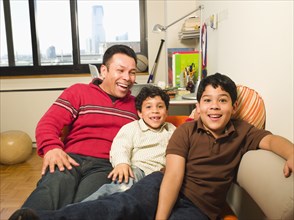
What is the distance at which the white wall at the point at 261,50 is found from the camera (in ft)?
4.37

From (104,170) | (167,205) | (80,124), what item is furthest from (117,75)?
(167,205)

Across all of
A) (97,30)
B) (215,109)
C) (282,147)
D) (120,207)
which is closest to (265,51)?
(215,109)

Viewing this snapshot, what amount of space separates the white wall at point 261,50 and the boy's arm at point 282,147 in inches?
10.8

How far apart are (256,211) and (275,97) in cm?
56

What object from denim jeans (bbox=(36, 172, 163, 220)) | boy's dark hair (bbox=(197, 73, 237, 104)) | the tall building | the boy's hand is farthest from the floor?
the boy's hand

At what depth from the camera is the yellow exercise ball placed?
128 inches

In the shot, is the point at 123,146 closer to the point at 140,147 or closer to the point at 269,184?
the point at 140,147

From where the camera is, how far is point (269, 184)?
2.72 ft

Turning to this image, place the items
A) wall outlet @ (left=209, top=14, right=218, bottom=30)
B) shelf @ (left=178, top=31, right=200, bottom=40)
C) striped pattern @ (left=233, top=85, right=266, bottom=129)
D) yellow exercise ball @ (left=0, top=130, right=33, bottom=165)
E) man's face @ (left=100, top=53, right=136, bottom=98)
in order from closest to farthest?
1. striped pattern @ (left=233, top=85, right=266, bottom=129)
2. man's face @ (left=100, top=53, right=136, bottom=98)
3. wall outlet @ (left=209, top=14, right=218, bottom=30)
4. shelf @ (left=178, top=31, right=200, bottom=40)
5. yellow exercise ball @ (left=0, top=130, right=33, bottom=165)

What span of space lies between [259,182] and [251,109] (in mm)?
508

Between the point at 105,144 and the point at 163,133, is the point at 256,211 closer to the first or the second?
the point at 163,133

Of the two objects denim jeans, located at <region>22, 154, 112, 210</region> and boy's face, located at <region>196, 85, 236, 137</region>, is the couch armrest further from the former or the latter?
denim jeans, located at <region>22, 154, 112, 210</region>

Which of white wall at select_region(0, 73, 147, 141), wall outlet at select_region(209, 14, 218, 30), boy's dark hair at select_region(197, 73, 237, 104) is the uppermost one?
wall outlet at select_region(209, 14, 218, 30)

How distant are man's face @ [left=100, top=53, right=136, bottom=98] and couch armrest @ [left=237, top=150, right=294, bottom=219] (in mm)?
809
